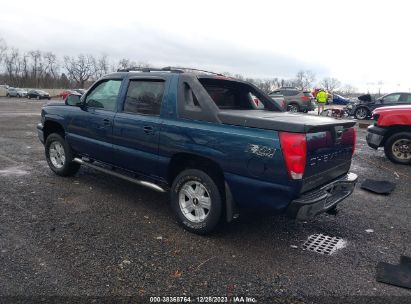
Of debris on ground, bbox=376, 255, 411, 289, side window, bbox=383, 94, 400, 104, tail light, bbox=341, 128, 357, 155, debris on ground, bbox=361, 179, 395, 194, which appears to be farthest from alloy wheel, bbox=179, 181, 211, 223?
side window, bbox=383, 94, 400, 104

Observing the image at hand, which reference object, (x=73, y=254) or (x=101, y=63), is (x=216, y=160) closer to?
(x=73, y=254)

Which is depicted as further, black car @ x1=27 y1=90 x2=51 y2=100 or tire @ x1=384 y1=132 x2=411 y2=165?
black car @ x1=27 y1=90 x2=51 y2=100

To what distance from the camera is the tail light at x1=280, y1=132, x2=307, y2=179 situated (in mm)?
3133

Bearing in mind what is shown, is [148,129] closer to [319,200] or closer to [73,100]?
[73,100]

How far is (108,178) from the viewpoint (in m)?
6.19

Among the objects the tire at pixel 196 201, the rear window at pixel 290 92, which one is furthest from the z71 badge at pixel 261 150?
the rear window at pixel 290 92

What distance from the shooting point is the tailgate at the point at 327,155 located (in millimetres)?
3291

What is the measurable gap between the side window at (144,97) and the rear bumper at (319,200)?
202 centimetres

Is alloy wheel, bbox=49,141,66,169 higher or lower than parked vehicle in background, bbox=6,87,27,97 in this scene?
lower

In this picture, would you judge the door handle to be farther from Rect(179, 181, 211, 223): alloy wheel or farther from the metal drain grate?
the metal drain grate

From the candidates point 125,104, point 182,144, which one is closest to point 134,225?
point 182,144

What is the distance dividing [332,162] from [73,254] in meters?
2.87

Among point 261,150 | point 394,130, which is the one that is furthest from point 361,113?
point 261,150

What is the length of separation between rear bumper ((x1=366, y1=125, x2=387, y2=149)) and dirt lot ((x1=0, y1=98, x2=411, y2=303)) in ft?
10.3
